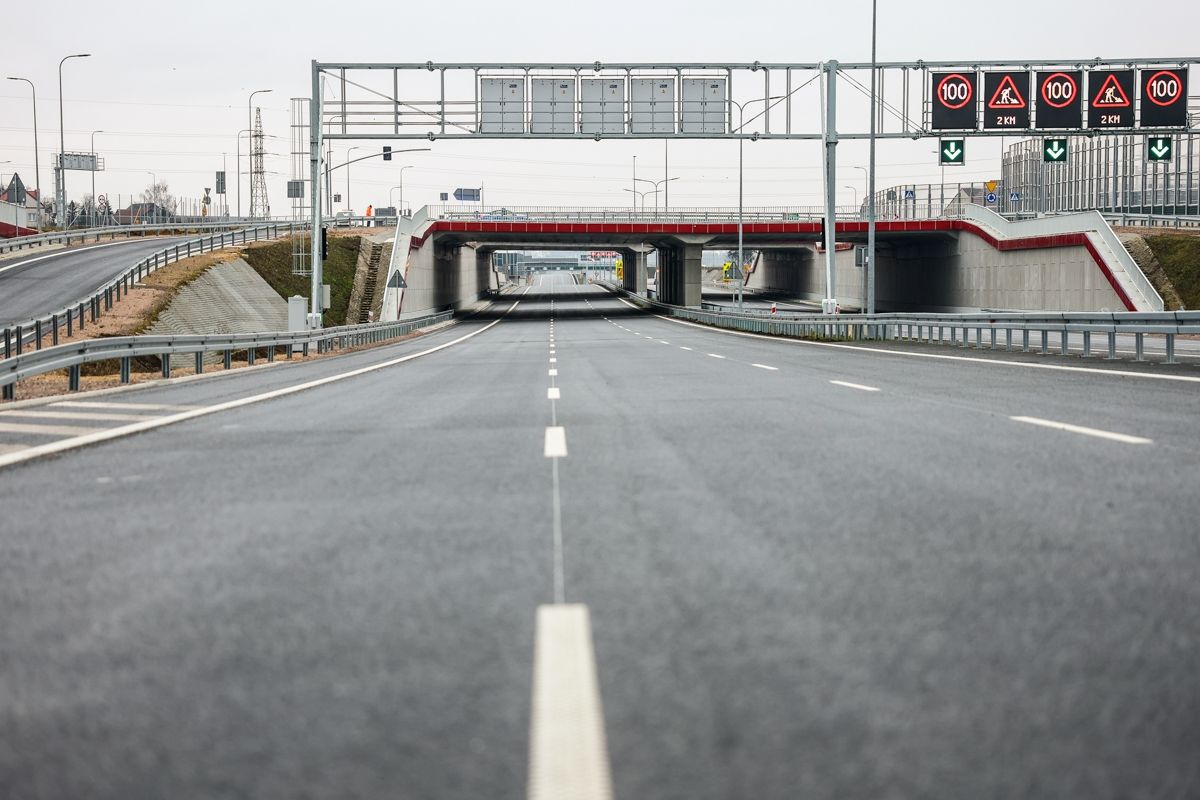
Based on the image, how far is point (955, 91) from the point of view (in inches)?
1636

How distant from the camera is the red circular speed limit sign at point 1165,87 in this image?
138 ft

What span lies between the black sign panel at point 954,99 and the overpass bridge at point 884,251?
21.0 feet

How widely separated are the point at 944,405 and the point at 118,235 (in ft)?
284

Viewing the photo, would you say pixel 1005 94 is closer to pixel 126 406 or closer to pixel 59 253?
pixel 126 406

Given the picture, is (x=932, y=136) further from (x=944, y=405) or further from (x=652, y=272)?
(x=652, y=272)

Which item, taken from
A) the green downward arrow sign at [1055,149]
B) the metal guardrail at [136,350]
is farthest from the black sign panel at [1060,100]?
the metal guardrail at [136,350]

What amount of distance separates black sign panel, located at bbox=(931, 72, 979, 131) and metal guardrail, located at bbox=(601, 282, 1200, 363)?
698 cm

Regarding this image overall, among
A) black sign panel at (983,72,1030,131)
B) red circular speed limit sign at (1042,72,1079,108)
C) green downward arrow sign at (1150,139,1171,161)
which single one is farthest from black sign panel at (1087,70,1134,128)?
green downward arrow sign at (1150,139,1171,161)

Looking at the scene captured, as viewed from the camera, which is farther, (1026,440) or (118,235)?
(118,235)

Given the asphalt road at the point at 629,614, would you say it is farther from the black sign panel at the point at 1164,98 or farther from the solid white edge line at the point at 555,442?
the black sign panel at the point at 1164,98

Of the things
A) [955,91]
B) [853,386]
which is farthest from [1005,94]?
[853,386]

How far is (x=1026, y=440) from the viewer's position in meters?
9.75

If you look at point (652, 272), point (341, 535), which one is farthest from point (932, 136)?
point (652, 272)

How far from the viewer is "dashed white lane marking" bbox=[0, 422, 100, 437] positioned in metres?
11.9
